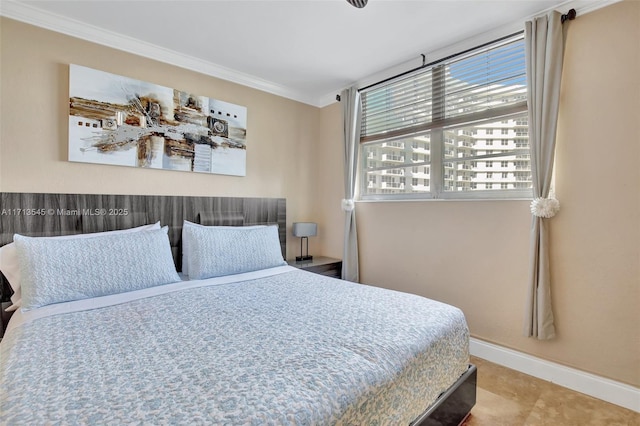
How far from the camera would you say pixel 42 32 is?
208 cm

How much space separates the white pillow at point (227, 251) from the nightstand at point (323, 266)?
44 cm

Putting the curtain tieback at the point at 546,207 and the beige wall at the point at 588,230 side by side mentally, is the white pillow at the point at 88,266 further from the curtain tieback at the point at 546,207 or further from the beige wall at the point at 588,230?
the curtain tieback at the point at 546,207

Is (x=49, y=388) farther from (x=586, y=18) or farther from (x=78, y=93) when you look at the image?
(x=586, y=18)

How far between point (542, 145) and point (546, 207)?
0.42 m

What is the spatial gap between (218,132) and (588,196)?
9.55 ft

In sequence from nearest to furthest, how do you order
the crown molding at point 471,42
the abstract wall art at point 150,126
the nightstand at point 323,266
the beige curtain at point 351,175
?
the crown molding at point 471,42, the abstract wall art at point 150,126, the nightstand at point 323,266, the beige curtain at point 351,175

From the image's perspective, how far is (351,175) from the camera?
322 cm

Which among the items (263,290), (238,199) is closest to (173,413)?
(263,290)

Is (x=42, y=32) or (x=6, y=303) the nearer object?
(x=6, y=303)

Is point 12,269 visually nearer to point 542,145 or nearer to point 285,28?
point 285,28

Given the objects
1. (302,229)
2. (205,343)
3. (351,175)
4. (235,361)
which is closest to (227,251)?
(302,229)

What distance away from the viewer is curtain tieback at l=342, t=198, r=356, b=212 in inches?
127

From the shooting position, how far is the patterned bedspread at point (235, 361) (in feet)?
2.75

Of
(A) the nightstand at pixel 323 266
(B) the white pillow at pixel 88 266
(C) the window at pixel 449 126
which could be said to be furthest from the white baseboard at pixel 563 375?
(B) the white pillow at pixel 88 266
